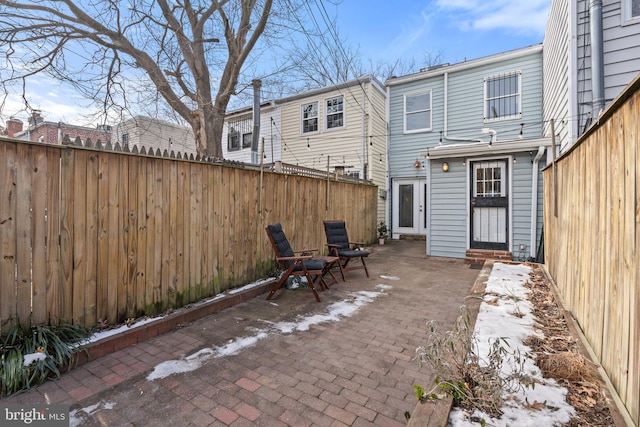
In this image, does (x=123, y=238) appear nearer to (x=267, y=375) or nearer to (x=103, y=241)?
(x=103, y=241)

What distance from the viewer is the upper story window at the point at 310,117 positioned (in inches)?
431

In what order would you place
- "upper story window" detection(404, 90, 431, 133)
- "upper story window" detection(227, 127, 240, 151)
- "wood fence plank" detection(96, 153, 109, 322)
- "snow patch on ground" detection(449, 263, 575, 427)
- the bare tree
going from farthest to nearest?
"upper story window" detection(227, 127, 240, 151)
"upper story window" detection(404, 90, 431, 133)
the bare tree
"wood fence plank" detection(96, 153, 109, 322)
"snow patch on ground" detection(449, 263, 575, 427)

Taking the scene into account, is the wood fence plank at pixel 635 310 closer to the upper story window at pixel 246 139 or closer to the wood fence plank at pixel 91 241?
the wood fence plank at pixel 91 241

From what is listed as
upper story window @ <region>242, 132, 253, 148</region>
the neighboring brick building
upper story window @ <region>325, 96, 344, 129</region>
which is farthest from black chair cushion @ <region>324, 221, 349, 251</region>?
upper story window @ <region>242, 132, 253, 148</region>

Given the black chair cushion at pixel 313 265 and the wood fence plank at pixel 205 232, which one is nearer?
the wood fence plank at pixel 205 232

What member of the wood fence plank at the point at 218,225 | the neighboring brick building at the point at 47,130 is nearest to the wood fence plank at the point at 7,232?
the wood fence plank at the point at 218,225

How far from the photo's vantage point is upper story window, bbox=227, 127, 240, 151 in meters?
12.7

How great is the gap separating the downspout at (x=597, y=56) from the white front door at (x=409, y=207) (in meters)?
5.63

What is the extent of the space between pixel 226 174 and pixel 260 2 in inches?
199

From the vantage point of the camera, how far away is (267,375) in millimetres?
2301

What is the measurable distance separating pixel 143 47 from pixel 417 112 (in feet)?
25.5

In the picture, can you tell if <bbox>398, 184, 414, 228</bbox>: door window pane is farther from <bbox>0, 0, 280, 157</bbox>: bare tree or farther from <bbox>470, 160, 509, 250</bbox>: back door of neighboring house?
<bbox>0, 0, 280, 157</bbox>: bare tree

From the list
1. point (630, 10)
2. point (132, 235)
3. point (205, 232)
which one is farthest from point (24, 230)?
point (630, 10)

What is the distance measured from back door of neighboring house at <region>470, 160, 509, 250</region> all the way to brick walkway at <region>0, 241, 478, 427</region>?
→ 3587 mm
